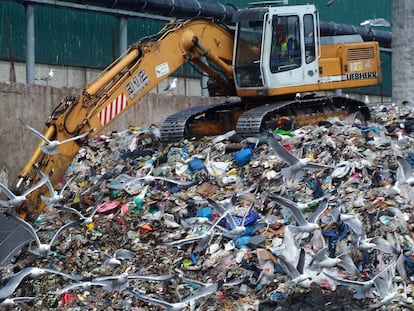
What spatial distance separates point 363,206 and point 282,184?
123cm

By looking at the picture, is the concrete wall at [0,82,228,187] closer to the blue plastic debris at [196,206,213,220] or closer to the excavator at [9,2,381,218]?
the excavator at [9,2,381,218]

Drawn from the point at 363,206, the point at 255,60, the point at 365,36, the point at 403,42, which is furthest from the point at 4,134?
the point at 365,36

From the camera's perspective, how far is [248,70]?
45.2 ft

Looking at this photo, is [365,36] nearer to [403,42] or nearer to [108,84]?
[403,42]

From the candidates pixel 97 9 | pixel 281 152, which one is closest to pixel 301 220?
pixel 281 152

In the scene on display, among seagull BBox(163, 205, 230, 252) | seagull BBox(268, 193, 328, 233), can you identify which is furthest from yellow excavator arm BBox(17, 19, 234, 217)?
seagull BBox(268, 193, 328, 233)

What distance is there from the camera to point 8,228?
9680 mm

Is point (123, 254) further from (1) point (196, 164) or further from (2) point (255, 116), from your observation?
(2) point (255, 116)

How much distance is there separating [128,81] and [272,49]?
8.33 feet

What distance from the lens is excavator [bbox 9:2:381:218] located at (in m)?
12.1

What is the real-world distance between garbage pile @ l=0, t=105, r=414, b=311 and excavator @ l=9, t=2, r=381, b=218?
742 millimetres

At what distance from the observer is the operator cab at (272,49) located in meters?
13.6

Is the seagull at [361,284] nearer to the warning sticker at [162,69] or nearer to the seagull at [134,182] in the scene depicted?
the seagull at [134,182]

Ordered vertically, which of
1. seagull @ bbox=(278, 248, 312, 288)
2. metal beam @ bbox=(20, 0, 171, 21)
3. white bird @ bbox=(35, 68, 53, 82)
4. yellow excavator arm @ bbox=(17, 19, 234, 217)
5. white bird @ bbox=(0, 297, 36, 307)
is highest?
metal beam @ bbox=(20, 0, 171, 21)
